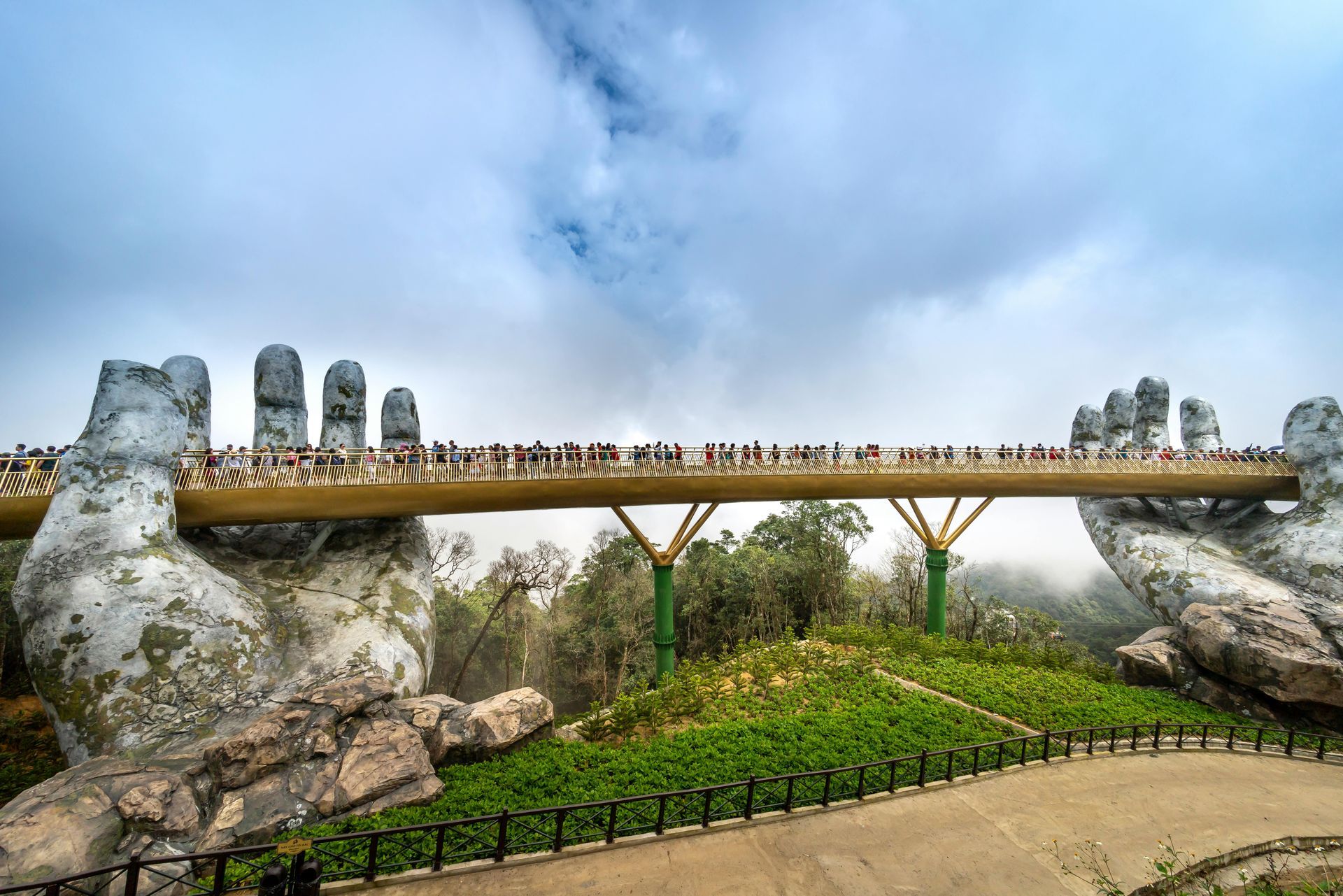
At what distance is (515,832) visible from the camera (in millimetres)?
6867

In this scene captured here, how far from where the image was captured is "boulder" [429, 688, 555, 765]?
925 cm

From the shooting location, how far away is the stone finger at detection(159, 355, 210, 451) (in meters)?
13.3

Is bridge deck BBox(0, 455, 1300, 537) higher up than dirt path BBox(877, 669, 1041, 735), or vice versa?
bridge deck BBox(0, 455, 1300, 537)

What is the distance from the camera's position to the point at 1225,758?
1031 cm

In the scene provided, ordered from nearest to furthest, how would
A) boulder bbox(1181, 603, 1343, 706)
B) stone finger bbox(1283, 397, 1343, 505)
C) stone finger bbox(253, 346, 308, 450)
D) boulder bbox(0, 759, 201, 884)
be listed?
boulder bbox(0, 759, 201, 884) < boulder bbox(1181, 603, 1343, 706) < stone finger bbox(253, 346, 308, 450) < stone finger bbox(1283, 397, 1343, 505)

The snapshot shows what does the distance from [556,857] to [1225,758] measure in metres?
14.0

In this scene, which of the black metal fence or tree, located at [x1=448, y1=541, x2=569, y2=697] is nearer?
the black metal fence

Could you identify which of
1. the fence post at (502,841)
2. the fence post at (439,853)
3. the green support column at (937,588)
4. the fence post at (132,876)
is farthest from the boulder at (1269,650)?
the fence post at (132,876)

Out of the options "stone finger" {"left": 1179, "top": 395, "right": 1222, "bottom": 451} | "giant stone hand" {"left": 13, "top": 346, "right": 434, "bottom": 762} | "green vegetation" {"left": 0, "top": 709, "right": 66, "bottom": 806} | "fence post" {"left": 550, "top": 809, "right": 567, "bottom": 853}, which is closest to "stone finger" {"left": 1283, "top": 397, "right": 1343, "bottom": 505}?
"stone finger" {"left": 1179, "top": 395, "right": 1222, "bottom": 451}

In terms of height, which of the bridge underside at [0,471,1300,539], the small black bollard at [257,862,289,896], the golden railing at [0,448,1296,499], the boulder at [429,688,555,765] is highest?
the golden railing at [0,448,1296,499]

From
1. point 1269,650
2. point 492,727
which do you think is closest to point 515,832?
point 492,727

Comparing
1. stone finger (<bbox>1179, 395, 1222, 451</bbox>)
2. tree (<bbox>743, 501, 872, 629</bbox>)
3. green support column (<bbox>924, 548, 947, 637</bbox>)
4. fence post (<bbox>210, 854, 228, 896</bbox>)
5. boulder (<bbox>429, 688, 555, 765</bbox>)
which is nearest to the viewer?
fence post (<bbox>210, 854, 228, 896</bbox>)

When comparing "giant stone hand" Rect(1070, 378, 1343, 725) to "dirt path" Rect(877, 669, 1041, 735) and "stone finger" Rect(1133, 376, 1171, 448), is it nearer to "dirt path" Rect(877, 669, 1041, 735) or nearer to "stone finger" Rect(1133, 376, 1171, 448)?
"stone finger" Rect(1133, 376, 1171, 448)

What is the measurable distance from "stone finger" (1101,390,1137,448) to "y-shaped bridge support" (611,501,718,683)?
2197 cm
